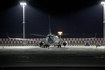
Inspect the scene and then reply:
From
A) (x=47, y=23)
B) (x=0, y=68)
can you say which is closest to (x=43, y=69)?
(x=0, y=68)

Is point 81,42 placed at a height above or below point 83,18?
below

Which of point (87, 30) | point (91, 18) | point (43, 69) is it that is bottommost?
point (43, 69)

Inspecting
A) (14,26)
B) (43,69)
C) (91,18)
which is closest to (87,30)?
(91,18)

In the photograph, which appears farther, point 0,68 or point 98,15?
point 98,15

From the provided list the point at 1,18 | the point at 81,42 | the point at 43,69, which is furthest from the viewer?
the point at 1,18

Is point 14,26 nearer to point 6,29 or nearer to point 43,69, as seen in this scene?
point 6,29

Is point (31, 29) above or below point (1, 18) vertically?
below

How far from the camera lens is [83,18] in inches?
2254

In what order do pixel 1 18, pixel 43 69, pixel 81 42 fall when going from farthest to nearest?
1. pixel 1 18
2. pixel 81 42
3. pixel 43 69

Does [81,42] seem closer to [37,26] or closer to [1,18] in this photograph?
[37,26]

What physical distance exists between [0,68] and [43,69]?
2.19m

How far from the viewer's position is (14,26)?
56781 mm

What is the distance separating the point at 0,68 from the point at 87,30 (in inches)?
1937

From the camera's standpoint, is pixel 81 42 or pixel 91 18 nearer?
pixel 81 42
